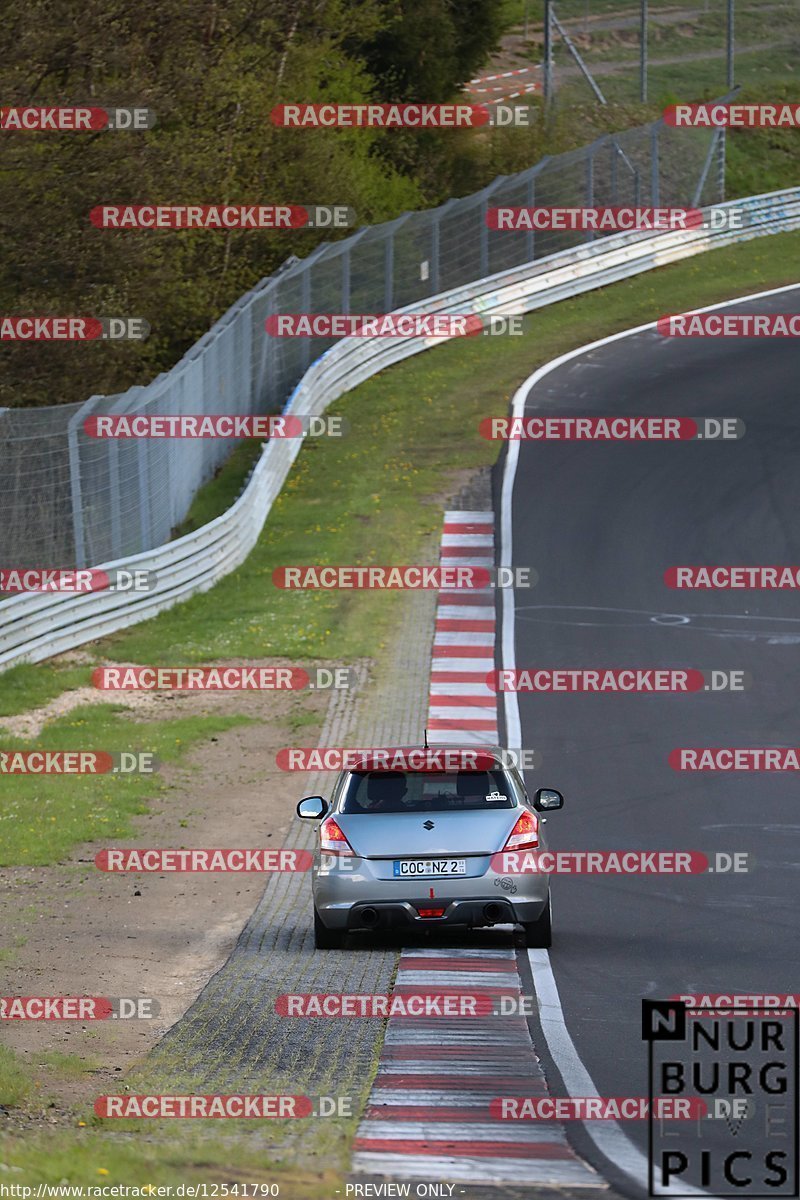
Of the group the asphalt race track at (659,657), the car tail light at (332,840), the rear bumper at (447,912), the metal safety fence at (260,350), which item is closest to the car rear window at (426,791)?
the car tail light at (332,840)

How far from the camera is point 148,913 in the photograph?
1352 centimetres

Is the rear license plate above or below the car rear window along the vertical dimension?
below

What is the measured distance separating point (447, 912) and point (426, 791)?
1065mm

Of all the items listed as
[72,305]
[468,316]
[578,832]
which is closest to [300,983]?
[578,832]

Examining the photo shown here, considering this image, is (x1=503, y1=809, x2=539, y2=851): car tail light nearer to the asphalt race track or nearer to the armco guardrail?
the asphalt race track

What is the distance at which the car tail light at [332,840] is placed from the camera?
38.4ft

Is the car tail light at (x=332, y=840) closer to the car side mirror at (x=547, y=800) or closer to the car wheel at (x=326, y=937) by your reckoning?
the car wheel at (x=326, y=937)

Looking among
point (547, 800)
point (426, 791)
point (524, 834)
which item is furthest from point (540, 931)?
point (426, 791)

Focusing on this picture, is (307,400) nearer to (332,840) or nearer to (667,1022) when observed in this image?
(332,840)

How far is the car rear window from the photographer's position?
11.9m

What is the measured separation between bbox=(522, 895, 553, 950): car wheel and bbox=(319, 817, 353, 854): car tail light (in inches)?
49.8

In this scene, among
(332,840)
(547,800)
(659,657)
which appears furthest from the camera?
(659,657)

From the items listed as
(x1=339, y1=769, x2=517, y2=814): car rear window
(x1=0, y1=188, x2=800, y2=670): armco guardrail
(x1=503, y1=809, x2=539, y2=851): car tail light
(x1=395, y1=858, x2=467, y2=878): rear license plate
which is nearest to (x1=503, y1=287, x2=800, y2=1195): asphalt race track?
(x1=503, y1=809, x2=539, y2=851): car tail light

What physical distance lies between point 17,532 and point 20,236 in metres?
8.48
